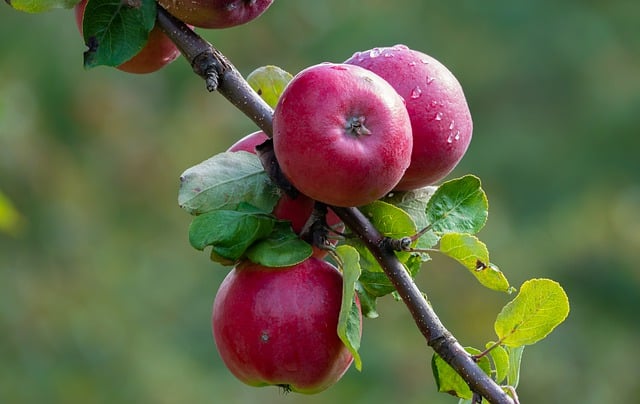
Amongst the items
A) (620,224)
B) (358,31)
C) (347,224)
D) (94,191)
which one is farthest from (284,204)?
(620,224)

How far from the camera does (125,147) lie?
4371 millimetres

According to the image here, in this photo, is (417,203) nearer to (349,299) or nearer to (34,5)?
(349,299)

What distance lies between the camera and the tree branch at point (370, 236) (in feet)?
3.06

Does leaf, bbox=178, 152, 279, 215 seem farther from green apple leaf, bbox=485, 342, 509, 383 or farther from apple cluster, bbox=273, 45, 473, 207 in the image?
green apple leaf, bbox=485, 342, 509, 383

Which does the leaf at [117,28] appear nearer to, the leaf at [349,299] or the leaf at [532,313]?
the leaf at [349,299]

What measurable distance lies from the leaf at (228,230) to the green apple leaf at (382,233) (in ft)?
0.33

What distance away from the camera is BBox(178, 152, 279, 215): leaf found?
0.98 m

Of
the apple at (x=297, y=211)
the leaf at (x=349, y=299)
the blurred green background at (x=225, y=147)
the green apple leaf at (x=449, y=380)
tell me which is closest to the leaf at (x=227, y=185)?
the apple at (x=297, y=211)

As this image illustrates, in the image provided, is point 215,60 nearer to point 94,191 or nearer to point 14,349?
point 14,349


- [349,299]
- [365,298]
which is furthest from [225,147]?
[349,299]

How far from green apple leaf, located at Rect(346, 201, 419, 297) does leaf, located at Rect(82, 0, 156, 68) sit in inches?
11.1

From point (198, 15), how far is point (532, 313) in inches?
17.3

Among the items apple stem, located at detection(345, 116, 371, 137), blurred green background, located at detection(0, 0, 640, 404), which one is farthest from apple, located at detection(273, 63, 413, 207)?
blurred green background, located at detection(0, 0, 640, 404)

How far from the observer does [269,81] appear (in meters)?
1.12
